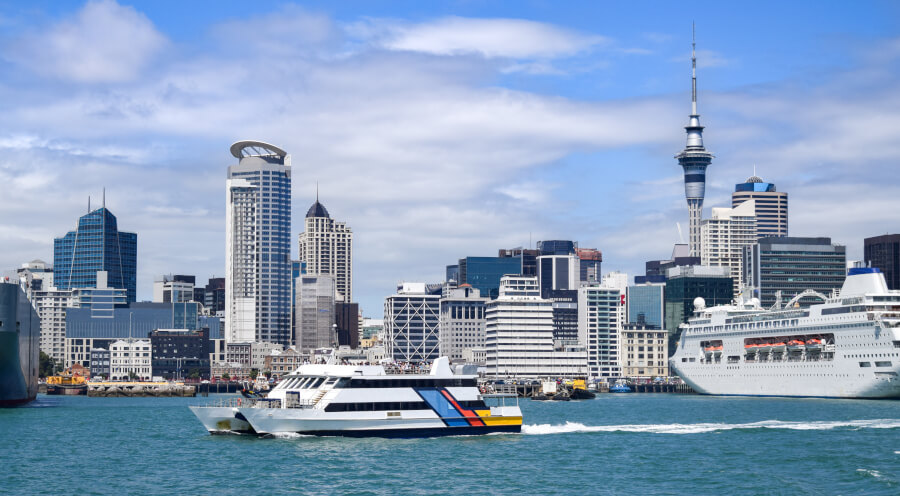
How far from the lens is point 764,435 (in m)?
76.4

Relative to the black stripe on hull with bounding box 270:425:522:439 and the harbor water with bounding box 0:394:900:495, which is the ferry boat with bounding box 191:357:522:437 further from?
the harbor water with bounding box 0:394:900:495

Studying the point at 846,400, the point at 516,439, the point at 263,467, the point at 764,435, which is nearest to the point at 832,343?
the point at 846,400

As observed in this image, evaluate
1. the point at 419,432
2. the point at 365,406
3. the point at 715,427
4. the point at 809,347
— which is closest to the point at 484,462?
the point at 419,432

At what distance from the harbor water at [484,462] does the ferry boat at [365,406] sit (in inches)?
34.9

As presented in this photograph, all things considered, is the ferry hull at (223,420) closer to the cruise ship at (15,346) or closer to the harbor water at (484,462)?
the harbor water at (484,462)

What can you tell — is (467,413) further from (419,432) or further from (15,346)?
(15,346)

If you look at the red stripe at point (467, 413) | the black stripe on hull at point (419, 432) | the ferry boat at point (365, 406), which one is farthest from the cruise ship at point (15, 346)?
the red stripe at point (467, 413)

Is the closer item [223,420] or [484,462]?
[484,462]

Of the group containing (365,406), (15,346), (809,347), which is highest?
(15,346)

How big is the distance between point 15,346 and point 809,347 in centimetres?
9020

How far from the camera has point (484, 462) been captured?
60.7m

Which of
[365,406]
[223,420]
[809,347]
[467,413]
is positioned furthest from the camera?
[809,347]

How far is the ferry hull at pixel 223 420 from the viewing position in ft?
229

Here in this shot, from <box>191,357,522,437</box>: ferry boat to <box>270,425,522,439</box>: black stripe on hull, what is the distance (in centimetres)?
6
